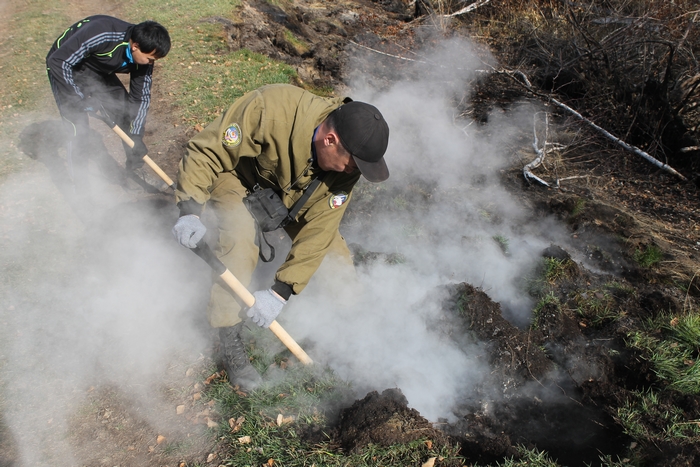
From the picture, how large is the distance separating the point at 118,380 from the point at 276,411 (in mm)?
1183

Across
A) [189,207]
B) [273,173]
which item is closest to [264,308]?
[189,207]

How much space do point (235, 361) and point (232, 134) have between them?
1557mm

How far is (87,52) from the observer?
13.3 feet

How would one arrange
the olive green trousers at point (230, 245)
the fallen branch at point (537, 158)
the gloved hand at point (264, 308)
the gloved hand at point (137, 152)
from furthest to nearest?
the fallen branch at point (537, 158)
the gloved hand at point (137, 152)
the olive green trousers at point (230, 245)
the gloved hand at point (264, 308)

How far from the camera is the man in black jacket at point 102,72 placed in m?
3.97

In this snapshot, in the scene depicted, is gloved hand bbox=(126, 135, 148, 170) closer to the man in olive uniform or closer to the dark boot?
the man in olive uniform

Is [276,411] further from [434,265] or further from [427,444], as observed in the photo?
[434,265]

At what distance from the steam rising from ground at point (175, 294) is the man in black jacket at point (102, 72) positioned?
2.38ft

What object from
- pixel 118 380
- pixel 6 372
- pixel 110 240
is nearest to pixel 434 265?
pixel 118 380

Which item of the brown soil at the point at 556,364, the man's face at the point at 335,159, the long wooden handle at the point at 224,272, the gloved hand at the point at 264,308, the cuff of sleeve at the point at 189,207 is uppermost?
the man's face at the point at 335,159

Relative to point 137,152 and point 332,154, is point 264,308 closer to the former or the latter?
Result: point 332,154

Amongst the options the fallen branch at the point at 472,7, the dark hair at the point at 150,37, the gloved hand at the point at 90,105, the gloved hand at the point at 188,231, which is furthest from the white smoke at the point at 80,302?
the fallen branch at the point at 472,7

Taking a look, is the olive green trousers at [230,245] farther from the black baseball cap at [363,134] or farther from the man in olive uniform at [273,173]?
the black baseball cap at [363,134]

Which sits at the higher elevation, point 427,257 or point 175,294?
point 427,257
